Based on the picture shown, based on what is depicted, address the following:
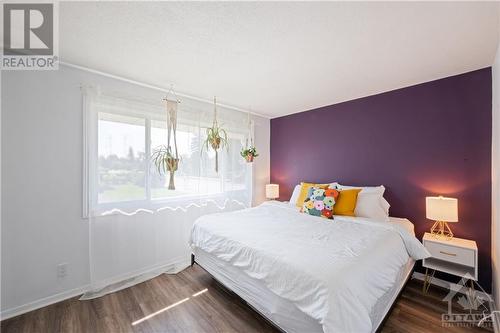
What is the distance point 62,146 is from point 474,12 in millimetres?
3531

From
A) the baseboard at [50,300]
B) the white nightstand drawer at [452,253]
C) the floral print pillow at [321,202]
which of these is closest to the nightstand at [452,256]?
the white nightstand drawer at [452,253]

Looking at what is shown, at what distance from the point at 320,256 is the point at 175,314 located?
1415 mm

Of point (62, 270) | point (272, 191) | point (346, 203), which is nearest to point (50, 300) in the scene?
point (62, 270)

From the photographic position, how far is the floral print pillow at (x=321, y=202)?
2.59m

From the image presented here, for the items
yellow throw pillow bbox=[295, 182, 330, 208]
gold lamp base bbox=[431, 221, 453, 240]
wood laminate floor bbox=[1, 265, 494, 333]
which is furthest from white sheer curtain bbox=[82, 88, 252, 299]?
gold lamp base bbox=[431, 221, 453, 240]

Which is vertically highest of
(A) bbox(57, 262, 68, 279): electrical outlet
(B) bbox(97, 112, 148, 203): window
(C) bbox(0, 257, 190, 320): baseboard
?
(B) bbox(97, 112, 148, 203): window

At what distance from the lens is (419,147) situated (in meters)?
2.59

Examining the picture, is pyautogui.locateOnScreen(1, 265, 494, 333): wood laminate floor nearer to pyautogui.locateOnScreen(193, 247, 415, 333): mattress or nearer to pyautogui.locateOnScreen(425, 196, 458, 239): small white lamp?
pyautogui.locateOnScreen(193, 247, 415, 333): mattress

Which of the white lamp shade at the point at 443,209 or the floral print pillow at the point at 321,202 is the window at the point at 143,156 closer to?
the floral print pillow at the point at 321,202

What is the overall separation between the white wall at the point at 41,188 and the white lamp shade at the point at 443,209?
12.0 ft

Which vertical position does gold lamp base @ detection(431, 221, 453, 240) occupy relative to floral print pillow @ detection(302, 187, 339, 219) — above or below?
below

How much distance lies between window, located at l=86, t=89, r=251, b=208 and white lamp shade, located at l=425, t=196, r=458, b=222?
Answer: 8.46ft

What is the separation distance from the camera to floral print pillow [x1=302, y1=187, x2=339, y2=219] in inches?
102

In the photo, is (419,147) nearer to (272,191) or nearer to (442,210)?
(442,210)
